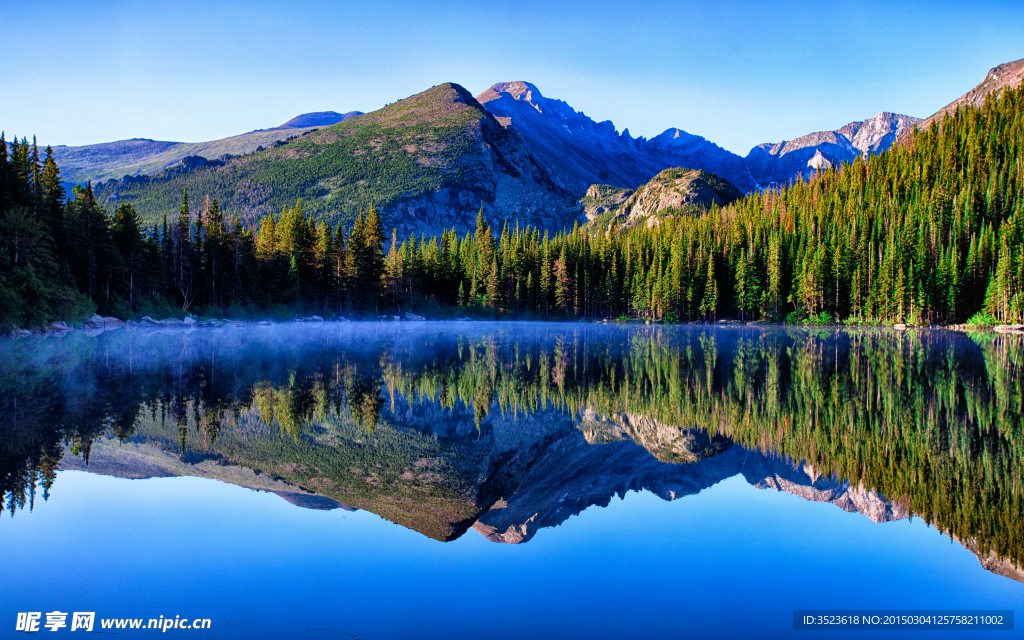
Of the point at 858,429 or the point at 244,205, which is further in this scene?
the point at 244,205

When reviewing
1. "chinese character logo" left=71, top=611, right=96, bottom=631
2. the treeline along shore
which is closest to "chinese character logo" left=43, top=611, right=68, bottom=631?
"chinese character logo" left=71, top=611, right=96, bottom=631

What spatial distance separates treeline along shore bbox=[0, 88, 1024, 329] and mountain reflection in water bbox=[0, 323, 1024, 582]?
2836 centimetres

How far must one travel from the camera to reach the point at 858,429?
31.5ft

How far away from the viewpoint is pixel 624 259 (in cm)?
9188

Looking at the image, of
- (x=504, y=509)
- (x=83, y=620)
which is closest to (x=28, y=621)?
(x=83, y=620)

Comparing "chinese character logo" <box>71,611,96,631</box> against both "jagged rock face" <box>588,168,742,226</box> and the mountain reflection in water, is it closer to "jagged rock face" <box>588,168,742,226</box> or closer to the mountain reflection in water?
the mountain reflection in water

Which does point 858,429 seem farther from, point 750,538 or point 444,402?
point 444,402

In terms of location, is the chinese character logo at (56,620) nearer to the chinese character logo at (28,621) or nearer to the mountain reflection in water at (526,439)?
the chinese character logo at (28,621)

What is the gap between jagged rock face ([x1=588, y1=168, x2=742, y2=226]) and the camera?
172 metres

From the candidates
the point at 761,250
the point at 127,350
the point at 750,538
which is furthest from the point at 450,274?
the point at 750,538

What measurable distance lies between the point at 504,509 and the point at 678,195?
181 meters

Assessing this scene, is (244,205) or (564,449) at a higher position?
(244,205)

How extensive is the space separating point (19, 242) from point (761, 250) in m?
78.2

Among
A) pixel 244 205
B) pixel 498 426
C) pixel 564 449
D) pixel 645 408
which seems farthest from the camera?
pixel 244 205
